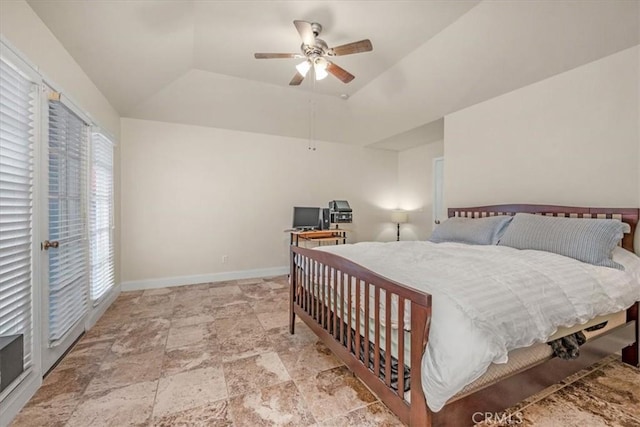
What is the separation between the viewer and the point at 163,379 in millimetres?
1938

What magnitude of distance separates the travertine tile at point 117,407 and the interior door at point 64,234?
0.59 meters

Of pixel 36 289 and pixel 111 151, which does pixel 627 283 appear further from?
→ pixel 111 151

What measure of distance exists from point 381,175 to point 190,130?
3.79 m

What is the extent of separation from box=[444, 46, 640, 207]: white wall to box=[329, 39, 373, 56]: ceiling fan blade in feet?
6.20

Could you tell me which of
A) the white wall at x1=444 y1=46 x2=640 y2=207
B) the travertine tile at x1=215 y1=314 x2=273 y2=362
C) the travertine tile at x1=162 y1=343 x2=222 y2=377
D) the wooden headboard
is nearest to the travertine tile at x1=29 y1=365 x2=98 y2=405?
the travertine tile at x1=162 y1=343 x2=222 y2=377

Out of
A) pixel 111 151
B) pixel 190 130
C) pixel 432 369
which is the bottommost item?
pixel 432 369

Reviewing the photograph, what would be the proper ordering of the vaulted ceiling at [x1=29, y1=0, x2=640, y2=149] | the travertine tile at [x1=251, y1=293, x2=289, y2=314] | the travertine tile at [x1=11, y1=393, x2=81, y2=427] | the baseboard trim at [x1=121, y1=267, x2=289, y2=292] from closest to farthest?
the travertine tile at [x1=11, y1=393, x2=81, y2=427], the vaulted ceiling at [x1=29, y1=0, x2=640, y2=149], the travertine tile at [x1=251, y1=293, x2=289, y2=314], the baseboard trim at [x1=121, y1=267, x2=289, y2=292]

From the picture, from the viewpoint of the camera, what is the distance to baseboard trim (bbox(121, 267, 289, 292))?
403 centimetres

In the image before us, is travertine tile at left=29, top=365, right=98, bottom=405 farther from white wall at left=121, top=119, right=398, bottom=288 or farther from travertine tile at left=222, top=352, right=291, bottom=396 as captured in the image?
white wall at left=121, top=119, right=398, bottom=288

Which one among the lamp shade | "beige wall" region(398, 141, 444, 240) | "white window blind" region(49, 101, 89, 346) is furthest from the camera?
the lamp shade

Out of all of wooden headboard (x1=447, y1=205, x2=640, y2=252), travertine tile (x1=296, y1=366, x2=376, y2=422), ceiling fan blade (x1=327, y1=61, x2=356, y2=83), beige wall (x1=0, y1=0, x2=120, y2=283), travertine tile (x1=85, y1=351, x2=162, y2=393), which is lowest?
travertine tile (x1=85, y1=351, x2=162, y2=393)

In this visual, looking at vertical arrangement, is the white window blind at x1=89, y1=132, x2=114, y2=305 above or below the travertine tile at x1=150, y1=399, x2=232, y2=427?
above

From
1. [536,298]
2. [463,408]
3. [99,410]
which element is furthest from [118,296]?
[536,298]

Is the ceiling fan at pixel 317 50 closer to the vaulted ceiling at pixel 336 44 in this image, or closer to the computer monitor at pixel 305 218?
the vaulted ceiling at pixel 336 44
